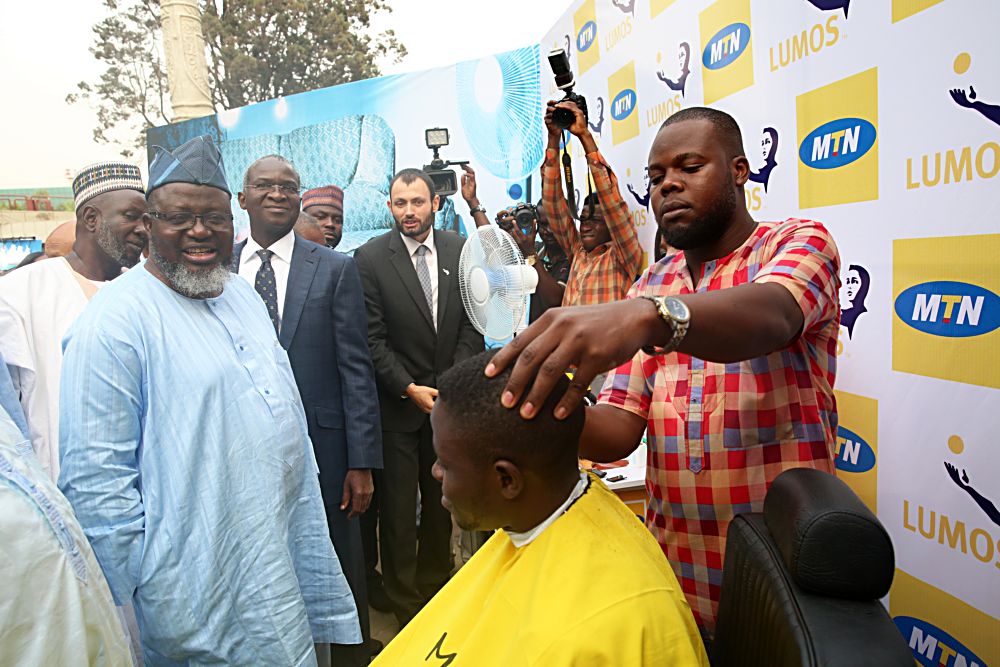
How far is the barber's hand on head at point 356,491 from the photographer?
2717 mm

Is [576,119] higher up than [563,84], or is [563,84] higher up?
[563,84]

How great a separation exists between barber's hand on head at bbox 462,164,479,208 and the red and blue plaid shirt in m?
3.79

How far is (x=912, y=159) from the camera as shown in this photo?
1676mm

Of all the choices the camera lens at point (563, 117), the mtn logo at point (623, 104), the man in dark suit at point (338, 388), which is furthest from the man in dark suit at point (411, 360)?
the mtn logo at point (623, 104)

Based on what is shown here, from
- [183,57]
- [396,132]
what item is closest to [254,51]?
[183,57]

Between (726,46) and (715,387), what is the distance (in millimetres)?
1763

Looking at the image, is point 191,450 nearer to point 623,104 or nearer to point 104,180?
point 104,180

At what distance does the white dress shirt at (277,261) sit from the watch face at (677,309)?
7.46ft

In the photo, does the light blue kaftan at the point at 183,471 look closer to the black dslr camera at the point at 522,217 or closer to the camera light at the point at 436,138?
the black dslr camera at the point at 522,217

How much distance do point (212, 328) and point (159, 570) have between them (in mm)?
701

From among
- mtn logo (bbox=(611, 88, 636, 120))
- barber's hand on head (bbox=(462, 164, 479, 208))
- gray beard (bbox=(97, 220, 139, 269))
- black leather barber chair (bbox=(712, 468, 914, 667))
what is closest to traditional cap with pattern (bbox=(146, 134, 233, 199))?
gray beard (bbox=(97, 220, 139, 269))

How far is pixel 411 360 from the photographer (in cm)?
337

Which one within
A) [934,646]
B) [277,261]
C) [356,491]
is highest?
A: [277,261]

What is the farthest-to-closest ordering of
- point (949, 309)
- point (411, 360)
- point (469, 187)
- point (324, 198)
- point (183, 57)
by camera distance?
point (183, 57)
point (324, 198)
point (469, 187)
point (411, 360)
point (949, 309)
